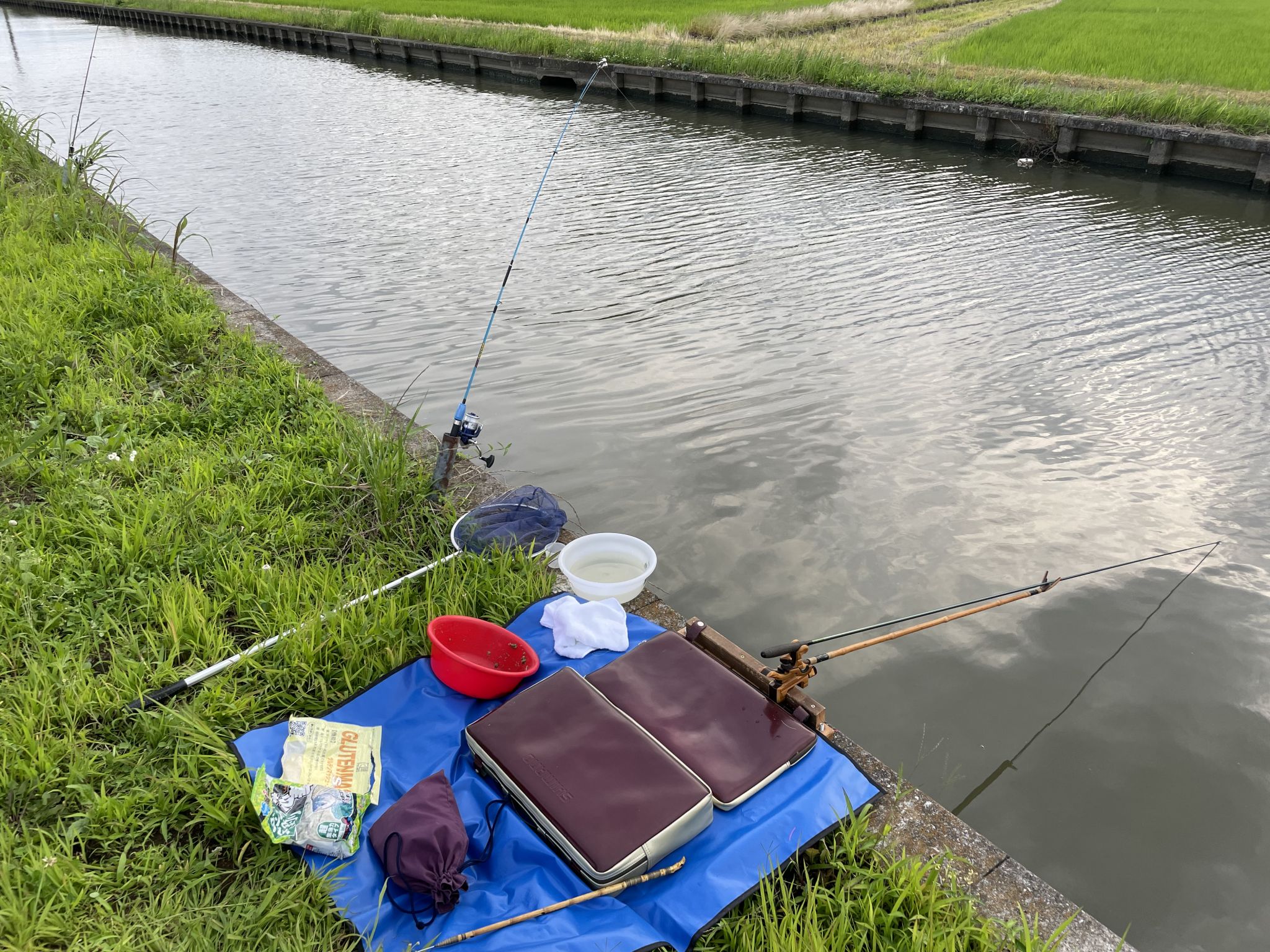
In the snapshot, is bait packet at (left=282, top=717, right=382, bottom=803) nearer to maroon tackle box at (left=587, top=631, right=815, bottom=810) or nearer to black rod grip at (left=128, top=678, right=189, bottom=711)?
black rod grip at (left=128, top=678, right=189, bottom=711)

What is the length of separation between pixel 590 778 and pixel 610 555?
45.7 inches

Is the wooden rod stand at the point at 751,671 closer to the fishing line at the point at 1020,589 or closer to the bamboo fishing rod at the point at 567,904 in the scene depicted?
the fishing line at the point at 1020,589

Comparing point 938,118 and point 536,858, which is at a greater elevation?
point 938,118

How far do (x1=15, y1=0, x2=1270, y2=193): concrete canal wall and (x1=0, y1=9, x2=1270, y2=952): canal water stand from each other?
1.40ft

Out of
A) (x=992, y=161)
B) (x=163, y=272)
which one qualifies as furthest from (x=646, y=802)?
(x=992, y=161)

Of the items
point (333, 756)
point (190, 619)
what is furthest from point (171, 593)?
point (333, 756)

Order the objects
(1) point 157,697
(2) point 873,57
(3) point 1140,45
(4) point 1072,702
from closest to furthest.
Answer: (1) point 157,697 → (4) point 1072,702 → (2) point 873,57 → (3) point 1140,45

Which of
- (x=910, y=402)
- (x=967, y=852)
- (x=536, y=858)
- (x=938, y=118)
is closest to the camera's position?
(x=536, y=858)

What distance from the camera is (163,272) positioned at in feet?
16.4

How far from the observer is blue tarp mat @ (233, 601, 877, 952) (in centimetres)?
169

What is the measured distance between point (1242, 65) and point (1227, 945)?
1389 centimetres

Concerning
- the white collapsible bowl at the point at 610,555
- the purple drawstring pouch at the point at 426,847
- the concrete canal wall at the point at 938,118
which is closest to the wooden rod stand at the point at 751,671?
the white collapsible bowl at the point at 610,555

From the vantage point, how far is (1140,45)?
44.8ft

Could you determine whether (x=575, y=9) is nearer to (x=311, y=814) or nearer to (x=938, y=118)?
(x=938, y=118)
